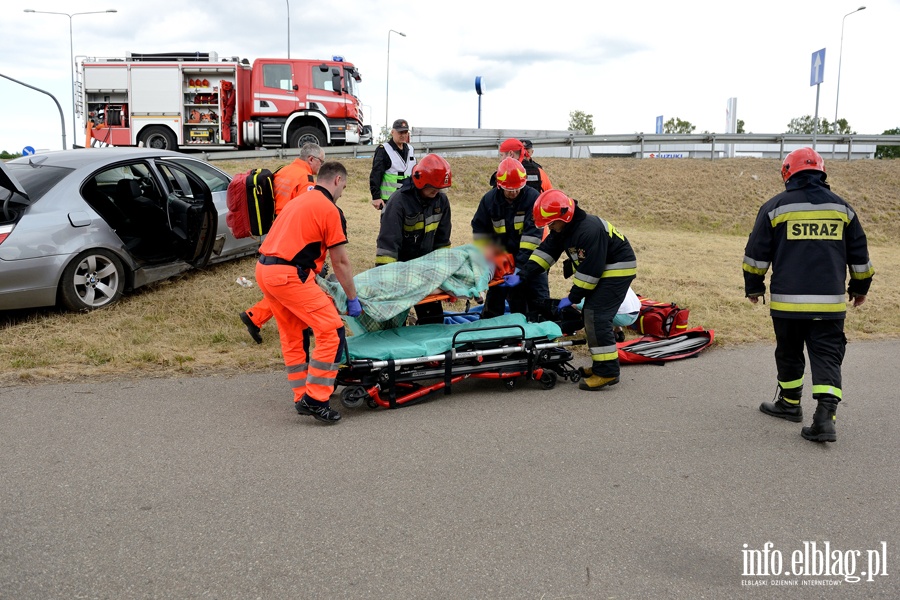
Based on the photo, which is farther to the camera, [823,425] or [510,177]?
[510,177]

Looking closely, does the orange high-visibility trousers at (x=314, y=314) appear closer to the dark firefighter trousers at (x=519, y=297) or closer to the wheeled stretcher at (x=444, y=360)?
→ the wheeled stretcher at (x=444, y=360)

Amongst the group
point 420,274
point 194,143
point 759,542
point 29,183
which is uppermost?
point 194,143

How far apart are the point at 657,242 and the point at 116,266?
10.8 m

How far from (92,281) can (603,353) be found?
4966 mm

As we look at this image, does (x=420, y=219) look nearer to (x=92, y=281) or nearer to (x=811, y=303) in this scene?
(x=811, y=303)

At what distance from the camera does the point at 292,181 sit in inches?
281

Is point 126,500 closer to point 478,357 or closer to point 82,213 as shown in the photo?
point 478,357

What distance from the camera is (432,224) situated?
6352 millimetres

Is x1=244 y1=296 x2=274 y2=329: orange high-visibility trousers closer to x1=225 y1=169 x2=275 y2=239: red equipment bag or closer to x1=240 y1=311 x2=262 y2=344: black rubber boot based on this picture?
x1=240 y1=311 x2=262 y2=344: black rubber boot

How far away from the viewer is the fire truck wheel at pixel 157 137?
19781 millimetres

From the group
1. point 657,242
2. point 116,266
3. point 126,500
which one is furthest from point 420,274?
point 657,242

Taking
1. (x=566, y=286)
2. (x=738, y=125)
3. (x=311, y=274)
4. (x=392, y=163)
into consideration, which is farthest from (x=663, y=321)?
(x=738, y=125)

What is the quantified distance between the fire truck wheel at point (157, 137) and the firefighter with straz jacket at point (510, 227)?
1569 centimetres

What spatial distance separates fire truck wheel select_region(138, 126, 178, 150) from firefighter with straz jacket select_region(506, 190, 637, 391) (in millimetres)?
16770
